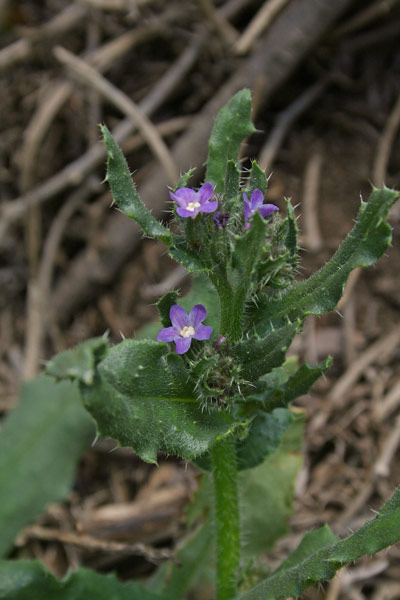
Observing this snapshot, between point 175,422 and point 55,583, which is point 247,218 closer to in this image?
point 175,422

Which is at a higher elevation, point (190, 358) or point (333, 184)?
point (190, 358)

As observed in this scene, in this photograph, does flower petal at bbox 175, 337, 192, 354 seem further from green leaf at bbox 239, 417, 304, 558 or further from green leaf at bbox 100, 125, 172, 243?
green leaf at bbox 239, 417, 304, 558

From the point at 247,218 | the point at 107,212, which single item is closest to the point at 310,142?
the point at 107,212


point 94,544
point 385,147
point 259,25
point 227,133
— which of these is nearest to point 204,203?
point 227,133

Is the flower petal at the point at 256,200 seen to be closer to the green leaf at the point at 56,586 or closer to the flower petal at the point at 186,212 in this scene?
the flower petal at the point at 186,212

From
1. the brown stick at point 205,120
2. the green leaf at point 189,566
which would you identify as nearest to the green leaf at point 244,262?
the green leaf at point 189,566
